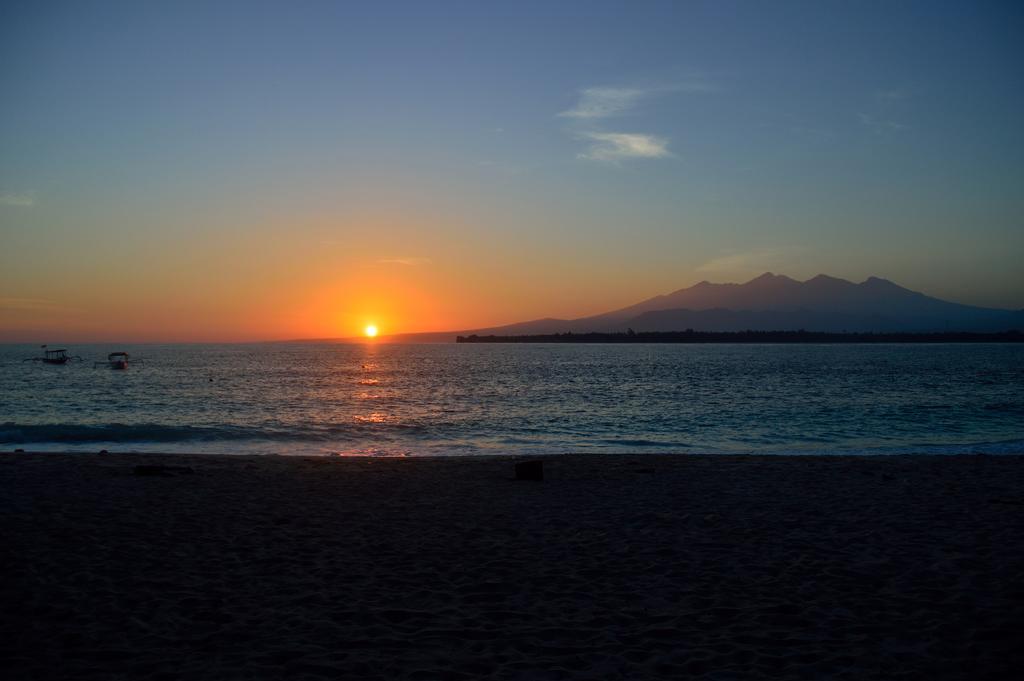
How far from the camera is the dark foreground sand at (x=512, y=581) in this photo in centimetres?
586

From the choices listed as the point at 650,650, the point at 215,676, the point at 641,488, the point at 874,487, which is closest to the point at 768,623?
the point at 650,650

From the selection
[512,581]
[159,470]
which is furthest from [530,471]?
[159,470]

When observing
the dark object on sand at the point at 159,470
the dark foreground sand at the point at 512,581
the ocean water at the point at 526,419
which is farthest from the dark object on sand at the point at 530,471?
the dark object on sand at the point at 159,470

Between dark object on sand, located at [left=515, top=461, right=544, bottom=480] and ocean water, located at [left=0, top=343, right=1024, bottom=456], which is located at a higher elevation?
dark object on sand, located at [left=515, top=461, right=544, bottom=480]

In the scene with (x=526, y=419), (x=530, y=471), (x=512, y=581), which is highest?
(x=512, y=581)

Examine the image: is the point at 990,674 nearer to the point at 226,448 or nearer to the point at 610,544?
the point at 610,544

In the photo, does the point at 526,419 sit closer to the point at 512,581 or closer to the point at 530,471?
the point at 530,471

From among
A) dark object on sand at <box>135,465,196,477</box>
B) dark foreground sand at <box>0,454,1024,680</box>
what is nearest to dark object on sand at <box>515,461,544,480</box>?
dark foreground sand at <box>0,454,1024,680</box>

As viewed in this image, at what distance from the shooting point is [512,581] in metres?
8.04

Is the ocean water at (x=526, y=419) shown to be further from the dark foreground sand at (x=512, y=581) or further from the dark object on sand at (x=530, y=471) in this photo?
the dark foreground sand at (x=512, y=581)

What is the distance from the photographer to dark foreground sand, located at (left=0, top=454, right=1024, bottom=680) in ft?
19.2

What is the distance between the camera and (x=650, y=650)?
6059mm

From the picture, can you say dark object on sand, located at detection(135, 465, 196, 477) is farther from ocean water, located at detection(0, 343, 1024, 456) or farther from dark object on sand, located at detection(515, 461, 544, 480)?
dark object on sand, located at detection(515, 461, 544, 480)

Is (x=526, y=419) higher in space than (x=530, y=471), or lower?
lower
